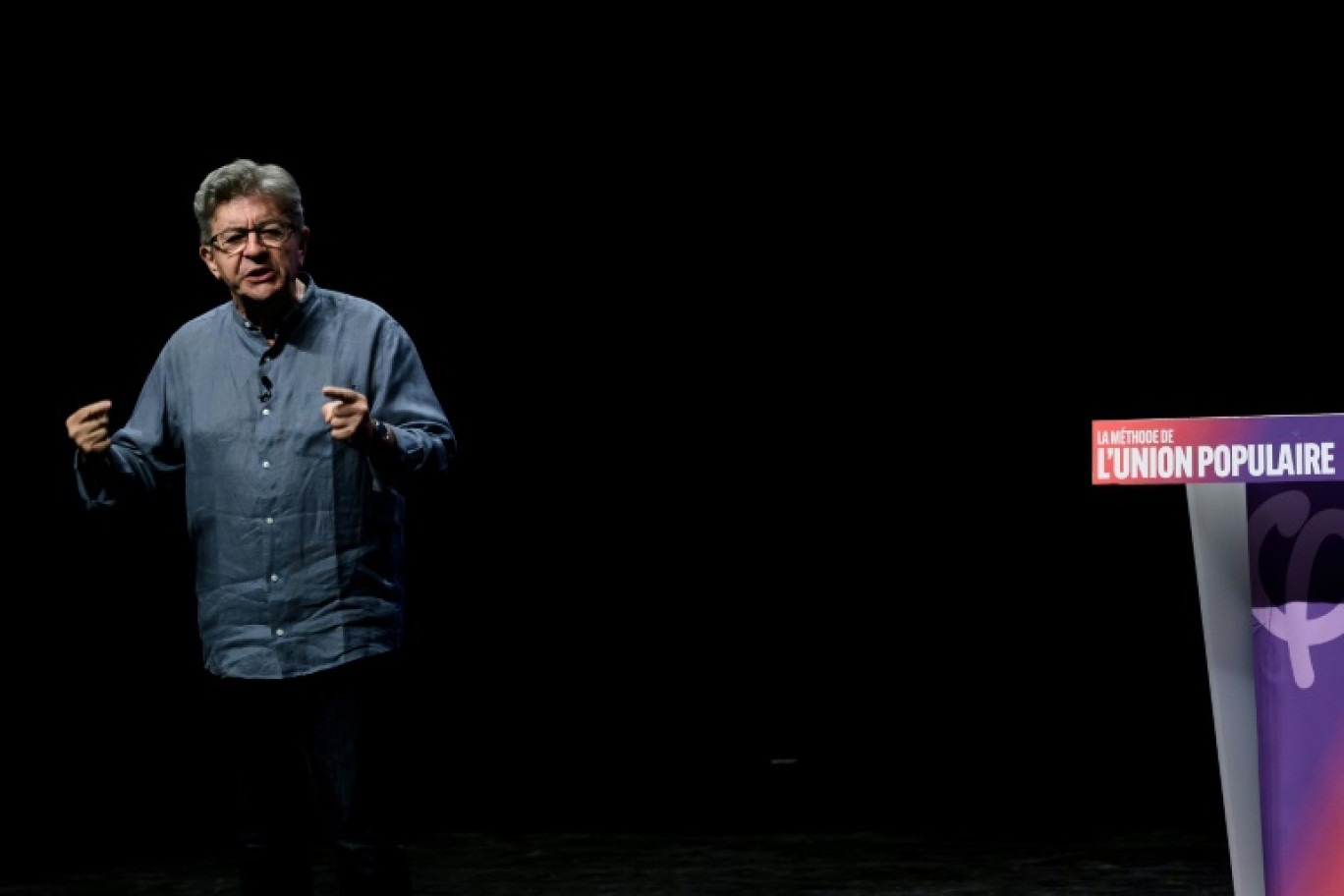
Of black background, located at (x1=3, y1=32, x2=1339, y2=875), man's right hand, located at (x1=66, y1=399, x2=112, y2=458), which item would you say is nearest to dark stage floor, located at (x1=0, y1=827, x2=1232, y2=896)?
black background, located at (x1=3, y1=32, x2=1339, y2=875)

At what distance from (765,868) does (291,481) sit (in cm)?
184

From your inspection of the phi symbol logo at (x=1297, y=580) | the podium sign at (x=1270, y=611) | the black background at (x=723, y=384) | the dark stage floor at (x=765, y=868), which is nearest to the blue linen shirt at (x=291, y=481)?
the podium sign at (x=1270, y=611)

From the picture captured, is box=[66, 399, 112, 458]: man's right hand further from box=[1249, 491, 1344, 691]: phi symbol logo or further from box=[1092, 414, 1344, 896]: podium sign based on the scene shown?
box=[1249, 491, 1344, 691]: phi symbol logo

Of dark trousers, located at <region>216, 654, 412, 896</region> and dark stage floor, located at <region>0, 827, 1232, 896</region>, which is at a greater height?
dark trousers, located at <region>216, 654, 412, 896</region>

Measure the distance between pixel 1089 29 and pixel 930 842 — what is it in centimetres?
248

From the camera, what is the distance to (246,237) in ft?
8.16

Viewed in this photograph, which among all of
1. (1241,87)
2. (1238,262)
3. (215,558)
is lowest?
(215,558)

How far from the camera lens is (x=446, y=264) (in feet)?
19.3

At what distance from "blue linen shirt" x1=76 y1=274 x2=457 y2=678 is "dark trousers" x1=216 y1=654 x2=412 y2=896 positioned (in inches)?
1.6

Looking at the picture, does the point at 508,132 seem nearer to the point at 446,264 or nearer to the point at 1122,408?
the point at 446,264

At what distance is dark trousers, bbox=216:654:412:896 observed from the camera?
2.42m

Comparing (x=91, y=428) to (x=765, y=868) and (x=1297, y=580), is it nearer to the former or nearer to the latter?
(x=1297, y=580)

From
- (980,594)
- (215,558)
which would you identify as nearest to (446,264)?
(980,594)

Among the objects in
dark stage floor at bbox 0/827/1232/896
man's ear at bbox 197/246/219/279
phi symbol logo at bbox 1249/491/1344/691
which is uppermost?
man's ear at bbox 197/246/219/279
